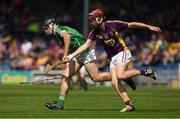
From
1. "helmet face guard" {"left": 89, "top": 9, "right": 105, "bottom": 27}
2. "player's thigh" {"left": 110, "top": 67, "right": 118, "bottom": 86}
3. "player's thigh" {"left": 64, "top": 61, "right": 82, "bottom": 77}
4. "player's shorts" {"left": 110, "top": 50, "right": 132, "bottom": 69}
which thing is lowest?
"player's thigh" {"left": 110, "top": 67, "right": 118, "bottom": 86}

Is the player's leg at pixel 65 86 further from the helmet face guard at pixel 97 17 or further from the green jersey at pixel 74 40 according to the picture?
the helmet face guard at pixel 97 17

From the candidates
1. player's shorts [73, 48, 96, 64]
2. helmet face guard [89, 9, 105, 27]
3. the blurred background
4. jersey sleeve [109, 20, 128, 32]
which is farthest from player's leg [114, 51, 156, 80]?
the blurred background

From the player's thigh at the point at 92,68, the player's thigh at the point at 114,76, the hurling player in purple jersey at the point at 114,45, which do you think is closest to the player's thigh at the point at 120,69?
the hurling player in purple jersey at the point at 114,45

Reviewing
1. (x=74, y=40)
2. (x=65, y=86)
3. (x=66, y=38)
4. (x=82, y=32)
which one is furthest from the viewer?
(x=82, y=32)

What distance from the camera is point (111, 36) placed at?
56.0 ft

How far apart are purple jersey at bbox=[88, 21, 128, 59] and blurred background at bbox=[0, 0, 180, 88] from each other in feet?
61.3

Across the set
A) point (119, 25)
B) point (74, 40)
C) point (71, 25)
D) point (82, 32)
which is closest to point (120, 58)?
point (119, 25)

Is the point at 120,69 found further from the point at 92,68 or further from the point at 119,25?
the point at 92,68

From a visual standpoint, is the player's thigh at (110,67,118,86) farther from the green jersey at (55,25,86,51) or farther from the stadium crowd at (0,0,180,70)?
the stadium crowd at (0,0,180,70)

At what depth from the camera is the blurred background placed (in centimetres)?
3744

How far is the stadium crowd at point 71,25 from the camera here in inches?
1495

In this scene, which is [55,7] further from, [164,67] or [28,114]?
[28,114]

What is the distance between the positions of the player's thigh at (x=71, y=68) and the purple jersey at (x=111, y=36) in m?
1.01

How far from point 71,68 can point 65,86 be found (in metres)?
0.48
